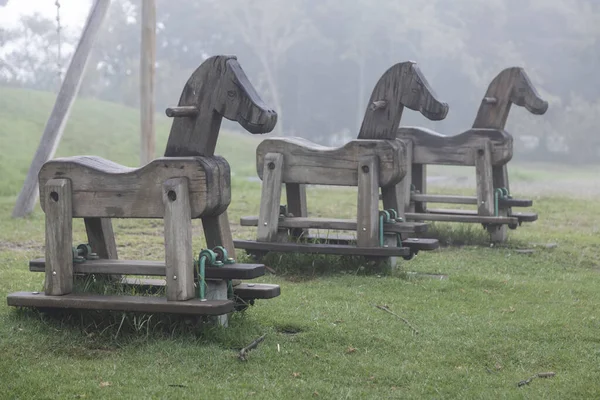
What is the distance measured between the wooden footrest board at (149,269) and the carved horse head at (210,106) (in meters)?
0.72

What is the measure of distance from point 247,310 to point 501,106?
5.50 m

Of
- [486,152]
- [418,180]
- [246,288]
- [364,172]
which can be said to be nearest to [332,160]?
[364,172]

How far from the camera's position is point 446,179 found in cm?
2753

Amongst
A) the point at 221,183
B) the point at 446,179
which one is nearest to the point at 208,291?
the point at 221,183

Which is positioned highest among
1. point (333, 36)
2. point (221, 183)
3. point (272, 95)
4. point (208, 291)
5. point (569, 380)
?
point (333, 36)

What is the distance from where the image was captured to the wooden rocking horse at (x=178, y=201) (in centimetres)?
550

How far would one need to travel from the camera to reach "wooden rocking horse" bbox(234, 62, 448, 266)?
26.7ft

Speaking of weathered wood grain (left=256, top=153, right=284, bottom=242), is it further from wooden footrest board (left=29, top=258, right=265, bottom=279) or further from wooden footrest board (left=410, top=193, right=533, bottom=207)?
wooden footrest board (left=410, top=193, right=533, bottom=207)

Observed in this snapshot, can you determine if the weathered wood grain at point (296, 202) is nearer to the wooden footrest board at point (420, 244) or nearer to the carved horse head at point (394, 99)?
the carved horse head at point (394, 99)

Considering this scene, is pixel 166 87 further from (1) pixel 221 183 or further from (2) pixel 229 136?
(1) pixel 221 183

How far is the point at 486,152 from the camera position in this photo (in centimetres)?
1062

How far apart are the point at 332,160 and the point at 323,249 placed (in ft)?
2.63

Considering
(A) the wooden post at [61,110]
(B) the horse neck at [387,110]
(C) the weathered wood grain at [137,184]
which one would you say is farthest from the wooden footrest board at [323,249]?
(A) the wooden post at [61,110]

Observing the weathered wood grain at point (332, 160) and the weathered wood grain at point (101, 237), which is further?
the weathered wood grain at point (332, 160)
